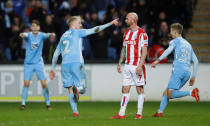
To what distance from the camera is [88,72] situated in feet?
55.0

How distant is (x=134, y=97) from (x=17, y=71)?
12.3ft

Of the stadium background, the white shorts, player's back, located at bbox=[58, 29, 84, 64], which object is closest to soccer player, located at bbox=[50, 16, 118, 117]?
player's back, located at bbox=[58, 29, 84, 64]

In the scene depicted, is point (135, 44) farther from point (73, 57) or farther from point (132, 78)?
point (73, 57)

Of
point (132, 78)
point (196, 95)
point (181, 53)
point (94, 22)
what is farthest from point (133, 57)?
point (94, 22)

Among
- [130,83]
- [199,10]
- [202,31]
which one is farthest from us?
[199,10]

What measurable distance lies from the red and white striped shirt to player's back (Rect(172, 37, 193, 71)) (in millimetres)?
799

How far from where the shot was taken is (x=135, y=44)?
1057cm

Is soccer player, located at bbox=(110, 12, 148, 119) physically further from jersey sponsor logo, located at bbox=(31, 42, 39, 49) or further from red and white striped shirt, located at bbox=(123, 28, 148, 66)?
jersey sponsor logo, located at bbox=(31, 42, 39, 49)

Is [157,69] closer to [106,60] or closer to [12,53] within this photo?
[106,60]

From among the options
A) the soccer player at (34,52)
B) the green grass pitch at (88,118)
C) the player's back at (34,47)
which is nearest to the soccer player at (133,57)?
the green grass pitch at (88,118)

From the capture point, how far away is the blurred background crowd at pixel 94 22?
1720cm

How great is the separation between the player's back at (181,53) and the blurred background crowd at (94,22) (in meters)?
5.91

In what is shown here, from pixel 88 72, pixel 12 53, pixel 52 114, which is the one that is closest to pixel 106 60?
pixel 88 72

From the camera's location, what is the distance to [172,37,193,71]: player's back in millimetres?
10945
